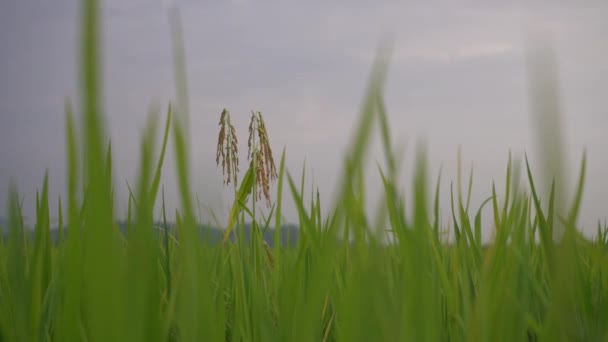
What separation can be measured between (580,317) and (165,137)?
1.00 metres

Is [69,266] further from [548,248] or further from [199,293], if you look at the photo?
[548,248]

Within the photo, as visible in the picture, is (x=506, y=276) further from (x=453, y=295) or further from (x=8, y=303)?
(x=8, y=303)

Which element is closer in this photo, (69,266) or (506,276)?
(69,266)

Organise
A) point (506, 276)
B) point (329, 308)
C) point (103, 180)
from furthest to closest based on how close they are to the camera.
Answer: point (329, 308)
point (506, 276)
point (103, 180)

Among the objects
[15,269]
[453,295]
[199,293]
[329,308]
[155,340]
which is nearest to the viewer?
[199,293]

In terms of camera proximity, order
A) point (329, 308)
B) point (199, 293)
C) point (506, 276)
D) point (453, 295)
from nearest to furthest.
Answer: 1. point (199, 293)
2. point (506, 276)
3. point (453, 295)
4. point (329, 308)

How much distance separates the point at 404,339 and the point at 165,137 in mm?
366

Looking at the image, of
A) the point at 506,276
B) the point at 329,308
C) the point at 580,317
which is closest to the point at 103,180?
the point at 506,276

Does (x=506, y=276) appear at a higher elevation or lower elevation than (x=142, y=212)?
lower

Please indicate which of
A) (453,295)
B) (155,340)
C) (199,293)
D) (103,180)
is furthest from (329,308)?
(103,180)

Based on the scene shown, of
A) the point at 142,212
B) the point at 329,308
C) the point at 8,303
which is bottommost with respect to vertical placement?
the point at 329,308

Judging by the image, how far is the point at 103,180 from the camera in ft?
1.15

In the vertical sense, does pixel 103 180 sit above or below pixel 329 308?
above

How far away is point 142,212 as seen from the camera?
1.45 feet
